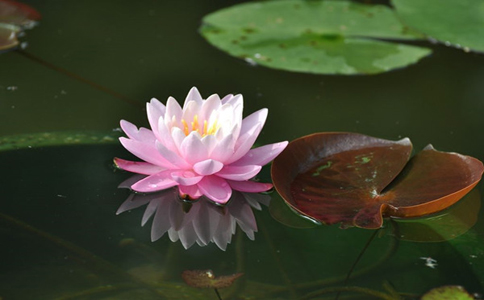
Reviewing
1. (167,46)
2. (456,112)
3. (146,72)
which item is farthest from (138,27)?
(456,112)

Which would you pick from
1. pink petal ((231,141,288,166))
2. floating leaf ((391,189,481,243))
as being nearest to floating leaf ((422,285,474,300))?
floating leaf ((391,189,481,243))

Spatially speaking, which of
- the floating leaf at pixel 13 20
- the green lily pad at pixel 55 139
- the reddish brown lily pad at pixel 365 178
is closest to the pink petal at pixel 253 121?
the reddish brown lily pad at pixel 365 178

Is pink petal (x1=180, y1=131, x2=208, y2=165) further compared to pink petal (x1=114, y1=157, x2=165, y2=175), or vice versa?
pink petal (x1=114, y1=157, x2=165, y2=175)

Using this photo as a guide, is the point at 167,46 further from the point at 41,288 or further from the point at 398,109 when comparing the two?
the point at 41,288

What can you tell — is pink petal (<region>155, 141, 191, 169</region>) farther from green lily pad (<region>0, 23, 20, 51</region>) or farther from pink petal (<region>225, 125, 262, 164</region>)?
green lily pad (<region>0, 23, 20, 51</region>)

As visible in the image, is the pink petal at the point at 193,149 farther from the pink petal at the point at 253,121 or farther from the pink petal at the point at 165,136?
the pink petal at the point at 253,121

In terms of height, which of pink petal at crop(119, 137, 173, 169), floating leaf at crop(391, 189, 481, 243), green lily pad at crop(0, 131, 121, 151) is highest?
pink petal at crop(119, 137, 173, 169)
